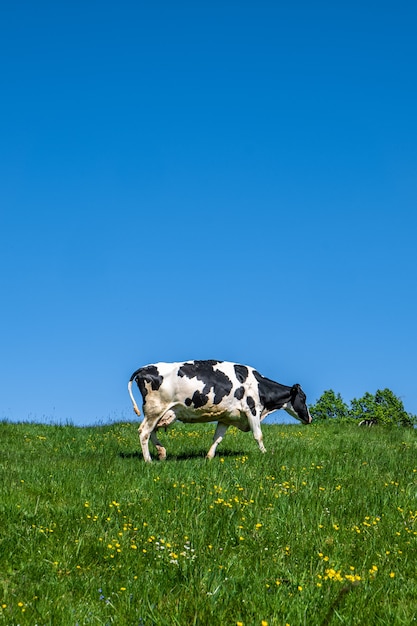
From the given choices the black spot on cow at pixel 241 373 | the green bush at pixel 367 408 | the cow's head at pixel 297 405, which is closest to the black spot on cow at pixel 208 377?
the black spot on cow at pixel 241 373

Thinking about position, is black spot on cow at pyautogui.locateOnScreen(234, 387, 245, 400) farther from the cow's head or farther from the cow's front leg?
the cow's head

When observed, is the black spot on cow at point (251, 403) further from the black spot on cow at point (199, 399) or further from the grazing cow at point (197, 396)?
the black spot on cow at point (199, 399)

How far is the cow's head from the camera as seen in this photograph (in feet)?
64.1

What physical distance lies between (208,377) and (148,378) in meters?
1.41

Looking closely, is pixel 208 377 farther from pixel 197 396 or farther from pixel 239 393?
pixel 239 393

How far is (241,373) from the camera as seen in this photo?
58.9 ft

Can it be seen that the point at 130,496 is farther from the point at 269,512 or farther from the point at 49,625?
the point at 49,625

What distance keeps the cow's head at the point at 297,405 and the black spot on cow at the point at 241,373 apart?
197 cm

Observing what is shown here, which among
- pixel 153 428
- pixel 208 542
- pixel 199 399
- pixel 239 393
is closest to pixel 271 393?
pixel 239 393

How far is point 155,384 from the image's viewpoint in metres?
17.0

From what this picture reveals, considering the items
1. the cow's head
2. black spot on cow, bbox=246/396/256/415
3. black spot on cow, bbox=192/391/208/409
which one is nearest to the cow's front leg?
black spot on cow, bbox=246/396/256/415

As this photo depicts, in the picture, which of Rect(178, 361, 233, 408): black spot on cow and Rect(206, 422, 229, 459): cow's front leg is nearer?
Rect(206, 422, 229, 459): cow's front leg

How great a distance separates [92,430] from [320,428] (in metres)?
7.63

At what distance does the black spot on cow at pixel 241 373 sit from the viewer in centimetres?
1778
